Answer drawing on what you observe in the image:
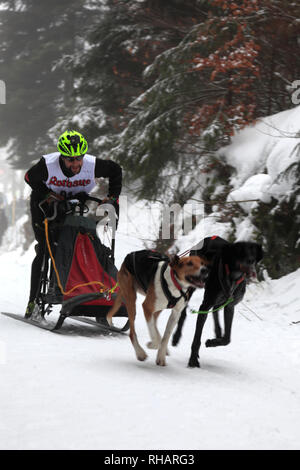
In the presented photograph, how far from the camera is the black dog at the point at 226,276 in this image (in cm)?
435

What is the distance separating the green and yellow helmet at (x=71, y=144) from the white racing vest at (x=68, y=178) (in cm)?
27

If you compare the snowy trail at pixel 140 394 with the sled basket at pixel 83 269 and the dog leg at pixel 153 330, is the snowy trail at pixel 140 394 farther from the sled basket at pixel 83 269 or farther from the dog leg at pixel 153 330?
the sled basket at pixel 83 269

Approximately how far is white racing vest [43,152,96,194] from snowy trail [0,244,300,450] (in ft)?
5.10

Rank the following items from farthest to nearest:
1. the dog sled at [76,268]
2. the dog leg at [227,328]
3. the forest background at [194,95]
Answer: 1. the forest background at [194,95]
2. the dog sled at [76,268]
3. the dog leg at [227,328]

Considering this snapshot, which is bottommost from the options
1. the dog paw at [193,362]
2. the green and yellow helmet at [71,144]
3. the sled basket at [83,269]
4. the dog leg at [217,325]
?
the dog paw at [193,362]

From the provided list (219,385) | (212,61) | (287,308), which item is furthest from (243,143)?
(219,385)

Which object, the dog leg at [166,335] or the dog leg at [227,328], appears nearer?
the dog leg at [166,335]

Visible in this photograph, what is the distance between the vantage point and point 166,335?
14.4 ft

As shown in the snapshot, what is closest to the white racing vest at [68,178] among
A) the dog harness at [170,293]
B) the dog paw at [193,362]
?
the dog harness at [170,293]

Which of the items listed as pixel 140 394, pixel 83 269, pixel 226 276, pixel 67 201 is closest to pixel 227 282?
pixel 226 276

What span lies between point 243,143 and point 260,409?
7134 mm

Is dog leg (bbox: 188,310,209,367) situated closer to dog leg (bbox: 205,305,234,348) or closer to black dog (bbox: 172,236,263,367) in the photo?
black dog (bbox: 172,236,263,367)
